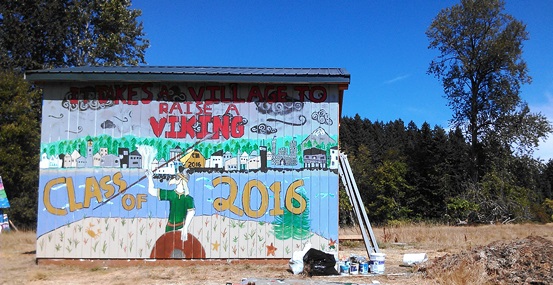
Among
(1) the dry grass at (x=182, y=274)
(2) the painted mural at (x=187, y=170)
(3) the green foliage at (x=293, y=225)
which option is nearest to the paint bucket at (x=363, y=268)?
(1) the dry grass at (x=182, y=274)

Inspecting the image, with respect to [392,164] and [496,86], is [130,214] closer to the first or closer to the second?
[496,86]

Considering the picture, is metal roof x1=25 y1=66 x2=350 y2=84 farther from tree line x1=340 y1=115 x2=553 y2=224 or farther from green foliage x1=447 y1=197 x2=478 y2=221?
green foliage x1=447 y1=197 x2=478 y2=221

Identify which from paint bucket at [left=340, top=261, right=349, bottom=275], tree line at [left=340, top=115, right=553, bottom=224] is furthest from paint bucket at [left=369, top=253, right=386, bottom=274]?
tree line at [left=340, top=115, right=553, bottom=224]

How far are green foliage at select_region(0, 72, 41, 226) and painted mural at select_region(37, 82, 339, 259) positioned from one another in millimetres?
16202

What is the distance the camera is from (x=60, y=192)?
34.1ft

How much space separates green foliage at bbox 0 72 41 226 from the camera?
80.2 feet

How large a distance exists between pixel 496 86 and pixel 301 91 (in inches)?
1275

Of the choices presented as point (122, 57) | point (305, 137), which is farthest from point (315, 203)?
point (122, 57)

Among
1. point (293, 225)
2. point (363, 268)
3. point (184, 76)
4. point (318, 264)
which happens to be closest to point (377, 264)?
point (363, 268)

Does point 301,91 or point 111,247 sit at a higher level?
point 301,91

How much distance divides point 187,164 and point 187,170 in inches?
5.1

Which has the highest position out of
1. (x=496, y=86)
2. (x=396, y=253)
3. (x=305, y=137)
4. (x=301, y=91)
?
(x=496, y=86)

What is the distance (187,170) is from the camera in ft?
34.4

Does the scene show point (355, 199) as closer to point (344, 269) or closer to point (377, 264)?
point (377, 264)
